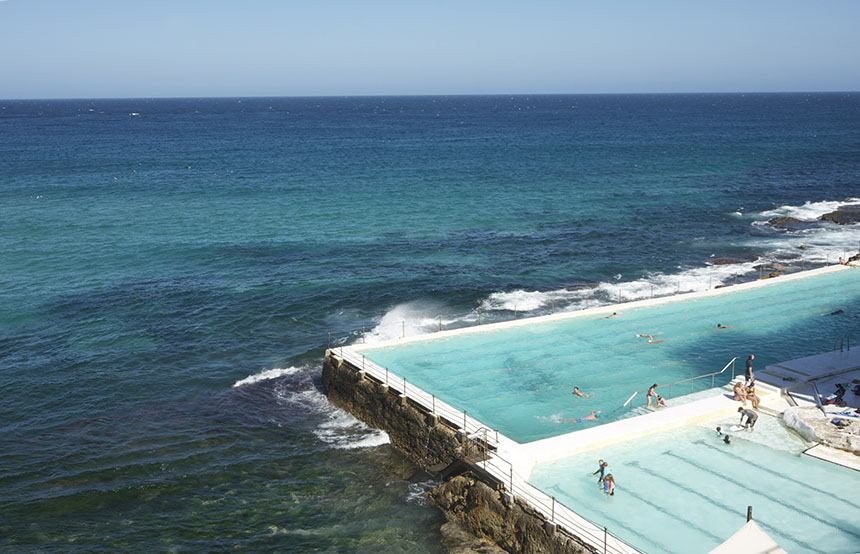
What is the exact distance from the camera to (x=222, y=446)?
28766 millimetres

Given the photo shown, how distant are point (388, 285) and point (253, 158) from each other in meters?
74.7

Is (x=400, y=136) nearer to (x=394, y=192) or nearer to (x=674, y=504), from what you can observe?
(x=394, y=192)

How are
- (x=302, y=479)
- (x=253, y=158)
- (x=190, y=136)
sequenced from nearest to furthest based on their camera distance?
(x=302, y=479), (x=253, y=158), (x=190, y=136)

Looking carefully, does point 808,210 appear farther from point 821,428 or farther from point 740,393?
point 821,428

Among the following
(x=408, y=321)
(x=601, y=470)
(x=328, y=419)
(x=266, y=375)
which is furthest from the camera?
(x=408, y=321)

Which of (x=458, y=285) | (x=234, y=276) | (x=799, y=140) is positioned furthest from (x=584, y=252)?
(x=799, y=140)

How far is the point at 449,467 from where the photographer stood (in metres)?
23.6

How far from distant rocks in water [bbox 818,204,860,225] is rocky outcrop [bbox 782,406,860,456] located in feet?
153

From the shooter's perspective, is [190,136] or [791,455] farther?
[190,136]

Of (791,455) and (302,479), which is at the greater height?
(791,455)

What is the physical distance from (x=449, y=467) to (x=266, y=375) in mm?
14397

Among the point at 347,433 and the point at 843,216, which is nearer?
the point at 347,433

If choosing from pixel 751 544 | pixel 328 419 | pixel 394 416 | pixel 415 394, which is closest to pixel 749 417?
pixel 751 544

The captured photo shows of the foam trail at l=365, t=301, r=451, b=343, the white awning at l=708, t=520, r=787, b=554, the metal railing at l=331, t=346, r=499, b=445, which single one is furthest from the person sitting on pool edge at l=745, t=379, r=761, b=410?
the foam trail at l=365, t=301, r=451, b=343
